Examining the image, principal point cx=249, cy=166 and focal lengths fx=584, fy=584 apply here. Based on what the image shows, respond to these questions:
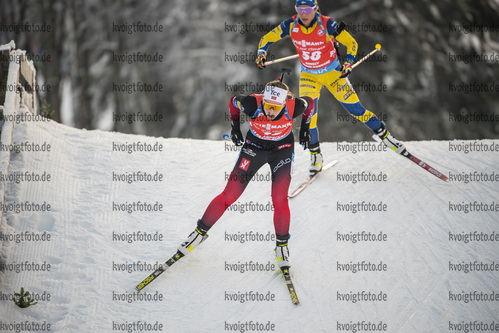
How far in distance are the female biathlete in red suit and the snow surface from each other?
0.44 meters

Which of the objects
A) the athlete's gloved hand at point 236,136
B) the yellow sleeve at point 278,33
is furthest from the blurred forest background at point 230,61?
the athlete's gloved hand at point 236,136

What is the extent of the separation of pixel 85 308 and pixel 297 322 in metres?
1.94

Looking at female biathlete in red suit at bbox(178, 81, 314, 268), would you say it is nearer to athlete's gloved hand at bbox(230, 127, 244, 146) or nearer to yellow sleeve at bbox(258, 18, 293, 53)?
athlete's gloved hand at bbox(230, 127, 244, 146)

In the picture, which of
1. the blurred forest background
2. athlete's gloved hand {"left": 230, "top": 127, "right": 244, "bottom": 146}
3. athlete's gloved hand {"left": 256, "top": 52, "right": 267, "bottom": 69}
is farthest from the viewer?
the blurred forest background

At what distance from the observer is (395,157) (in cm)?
861

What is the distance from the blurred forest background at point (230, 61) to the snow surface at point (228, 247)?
8.52m

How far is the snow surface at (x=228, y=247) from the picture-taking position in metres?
5.39

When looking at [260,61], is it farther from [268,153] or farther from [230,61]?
[230,61]

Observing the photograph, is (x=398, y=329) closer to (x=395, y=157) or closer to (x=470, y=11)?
(x=395, y=157)

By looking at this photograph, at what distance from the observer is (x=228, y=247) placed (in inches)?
253

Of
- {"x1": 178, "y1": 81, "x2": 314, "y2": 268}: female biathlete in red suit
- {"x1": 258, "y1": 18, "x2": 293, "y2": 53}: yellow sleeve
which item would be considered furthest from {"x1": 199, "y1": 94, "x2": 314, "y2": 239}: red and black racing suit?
{"x1": 258, "y1": 18, "x2": 293, "y2": 53}: yellow sleeve

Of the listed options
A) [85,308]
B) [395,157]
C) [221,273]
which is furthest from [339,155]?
[85,308]

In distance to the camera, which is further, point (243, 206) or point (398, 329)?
point (243, 206)

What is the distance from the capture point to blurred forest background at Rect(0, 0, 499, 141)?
16.8 metres
